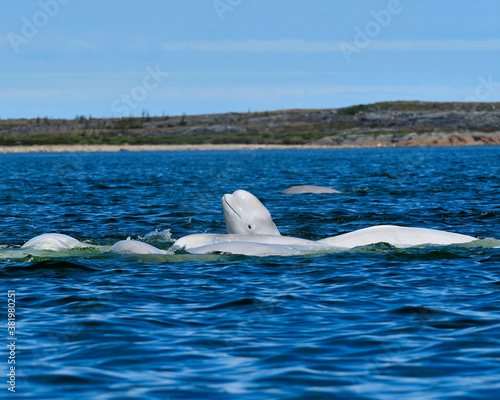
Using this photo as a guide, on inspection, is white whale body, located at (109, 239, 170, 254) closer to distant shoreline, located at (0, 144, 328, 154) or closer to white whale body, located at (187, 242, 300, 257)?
white whale body, located at (187, 242, 300, 257)

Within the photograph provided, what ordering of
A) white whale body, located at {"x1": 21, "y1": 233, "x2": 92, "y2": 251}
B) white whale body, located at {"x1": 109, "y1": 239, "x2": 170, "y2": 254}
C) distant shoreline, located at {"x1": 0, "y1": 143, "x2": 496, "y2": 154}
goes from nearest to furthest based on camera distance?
white whale body, located at {"x1": 109, "y1": 239, "x2": 170, "y2": 254} < white whale body, located at {"x1": 21, "y1": 233, "x2": 92, "y2": 251} < distant shoreline, located at {"x1": 0, "y1": 143, "x2": 496, "y2": 154}

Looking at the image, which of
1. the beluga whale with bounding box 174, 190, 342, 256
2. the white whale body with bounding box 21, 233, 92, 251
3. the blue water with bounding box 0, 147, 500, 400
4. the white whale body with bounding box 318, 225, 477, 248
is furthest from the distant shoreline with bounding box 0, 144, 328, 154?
the white whale body with bounding box 318, 225, 477, 248

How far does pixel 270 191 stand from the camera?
125ft

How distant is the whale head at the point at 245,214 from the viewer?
1659 cm

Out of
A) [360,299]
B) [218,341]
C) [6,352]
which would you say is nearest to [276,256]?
[360,299]

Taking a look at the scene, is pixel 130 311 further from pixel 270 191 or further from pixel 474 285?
pixel 270 191

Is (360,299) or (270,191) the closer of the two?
(360,299)

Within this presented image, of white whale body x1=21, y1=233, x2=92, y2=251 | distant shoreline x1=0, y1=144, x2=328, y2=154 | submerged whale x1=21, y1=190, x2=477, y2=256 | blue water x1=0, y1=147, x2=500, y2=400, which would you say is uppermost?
distant shoreline x1=0, y1=144, x2=328, y2=154

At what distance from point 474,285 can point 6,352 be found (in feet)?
25.2

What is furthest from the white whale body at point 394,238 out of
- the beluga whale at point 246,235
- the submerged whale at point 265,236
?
the beluga whale at point 246,235

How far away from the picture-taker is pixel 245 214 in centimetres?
1678

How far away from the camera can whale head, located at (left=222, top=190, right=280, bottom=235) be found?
16594mm

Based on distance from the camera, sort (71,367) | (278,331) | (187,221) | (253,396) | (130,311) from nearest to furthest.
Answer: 1. (253,396)
2. (71,367)
3. (278,331)
4. (130,311)
5. (187,221)

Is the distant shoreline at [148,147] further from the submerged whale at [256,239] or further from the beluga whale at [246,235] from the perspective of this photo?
the beluga whale at [246,235]
